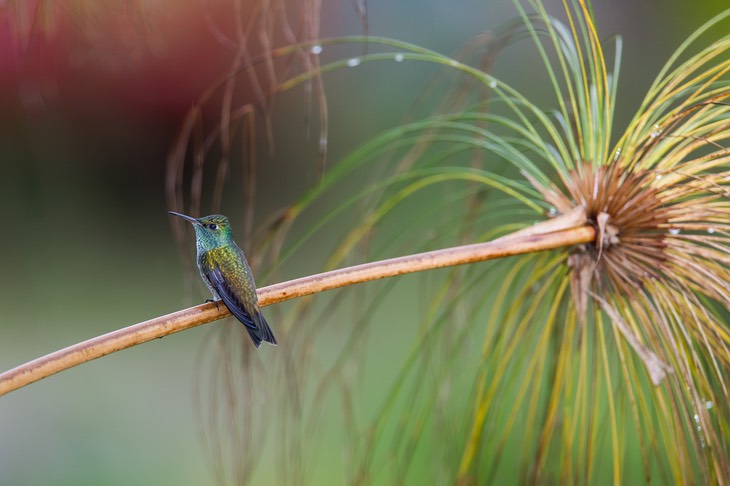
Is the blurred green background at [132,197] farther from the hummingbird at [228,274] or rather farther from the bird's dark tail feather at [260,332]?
the bird's dark tail feather at [260,332]

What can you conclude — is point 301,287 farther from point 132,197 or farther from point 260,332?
point 132,197

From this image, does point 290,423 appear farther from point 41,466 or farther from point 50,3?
point 50,3

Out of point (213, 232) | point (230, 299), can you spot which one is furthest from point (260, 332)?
point (213, 232)

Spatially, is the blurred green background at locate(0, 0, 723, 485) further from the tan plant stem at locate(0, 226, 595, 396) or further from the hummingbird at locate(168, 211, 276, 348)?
the tan plant stem at locate(0, 226, 595, 396)

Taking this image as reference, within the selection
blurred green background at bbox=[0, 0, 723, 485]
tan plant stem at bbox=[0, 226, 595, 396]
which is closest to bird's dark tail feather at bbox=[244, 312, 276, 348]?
tan plant stem at bbox=[0, 226, 595, 396]

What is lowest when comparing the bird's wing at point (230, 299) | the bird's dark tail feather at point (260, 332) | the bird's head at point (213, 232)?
the bird's dark tail feather at point (260, 332)

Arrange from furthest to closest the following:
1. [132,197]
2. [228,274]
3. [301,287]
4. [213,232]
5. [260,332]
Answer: [132,197] → [213,232] → [228,274] → [260,332] → [301,287]

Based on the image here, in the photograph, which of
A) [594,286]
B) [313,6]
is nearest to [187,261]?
[313,6]

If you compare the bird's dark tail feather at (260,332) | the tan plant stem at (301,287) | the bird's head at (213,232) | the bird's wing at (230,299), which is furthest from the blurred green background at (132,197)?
the tan plant stem at (301,287)
